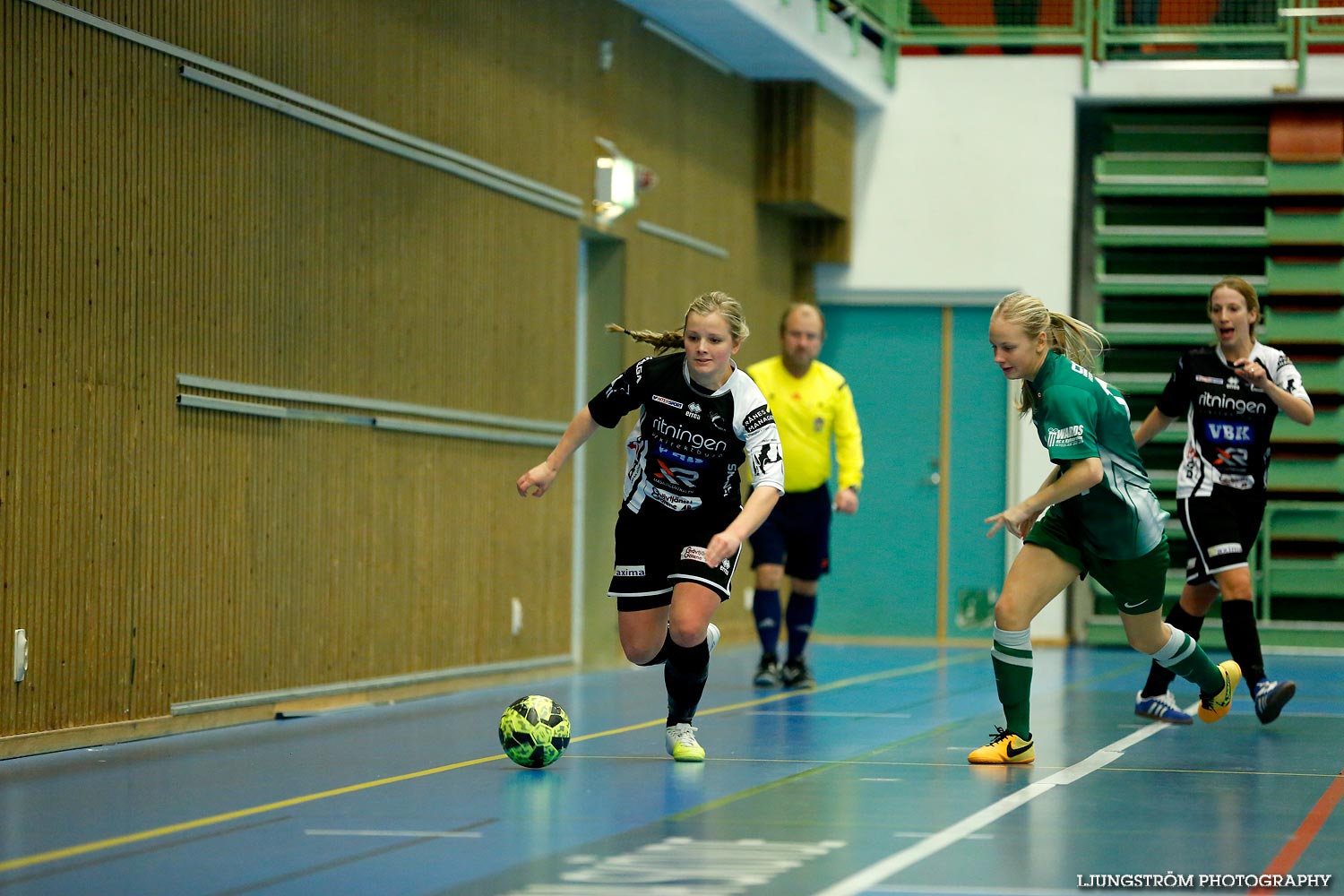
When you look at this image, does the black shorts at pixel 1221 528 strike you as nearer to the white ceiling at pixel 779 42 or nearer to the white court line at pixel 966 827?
the white court line at pixel 966 827

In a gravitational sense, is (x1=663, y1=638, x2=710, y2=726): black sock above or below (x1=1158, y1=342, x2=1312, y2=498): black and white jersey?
below

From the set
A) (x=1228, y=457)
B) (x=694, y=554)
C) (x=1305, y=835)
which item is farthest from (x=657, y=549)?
(x=1228, y=457)

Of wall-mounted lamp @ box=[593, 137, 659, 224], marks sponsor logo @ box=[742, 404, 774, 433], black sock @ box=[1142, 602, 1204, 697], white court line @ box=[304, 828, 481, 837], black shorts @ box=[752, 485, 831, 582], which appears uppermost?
wall-mounted lamp @ box=[593, 137, 659, 224]

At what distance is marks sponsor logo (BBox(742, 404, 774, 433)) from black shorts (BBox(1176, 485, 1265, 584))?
2.93 meters

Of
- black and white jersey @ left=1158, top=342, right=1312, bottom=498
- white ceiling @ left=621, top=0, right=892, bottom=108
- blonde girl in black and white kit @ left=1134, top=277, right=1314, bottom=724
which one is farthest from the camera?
white ceiling @ left=621, top=0, right=892, bottom=108

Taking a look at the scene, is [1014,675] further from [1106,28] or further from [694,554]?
[1106,28]

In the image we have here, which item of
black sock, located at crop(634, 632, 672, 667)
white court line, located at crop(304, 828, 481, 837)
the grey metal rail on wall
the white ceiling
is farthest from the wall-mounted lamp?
white court line, located at crop(304, 828, 481, 837)

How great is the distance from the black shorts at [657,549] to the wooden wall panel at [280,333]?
2290 millimetres

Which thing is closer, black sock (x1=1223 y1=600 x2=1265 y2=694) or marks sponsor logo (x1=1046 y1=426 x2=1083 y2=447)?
marks sponsor logo (x1=1046 y1=426 x2=1083 y2=447)

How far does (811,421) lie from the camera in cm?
1090

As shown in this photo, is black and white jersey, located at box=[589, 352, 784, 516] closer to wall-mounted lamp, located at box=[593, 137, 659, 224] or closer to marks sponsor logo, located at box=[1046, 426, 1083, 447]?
marks sponsor logo, located at box=[1046, 426, 1083, 447]

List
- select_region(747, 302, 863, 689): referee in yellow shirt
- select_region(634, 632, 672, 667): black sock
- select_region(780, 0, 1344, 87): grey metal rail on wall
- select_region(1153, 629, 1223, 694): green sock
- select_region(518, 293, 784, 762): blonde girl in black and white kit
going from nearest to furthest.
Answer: select_region(518, 293, 784, 762): blonde girl in black and white kit, select_region(634, 632, 672, 667): black sock, select_region(1153, 629, 1223, 694): green sock, select_region(747, 302, 863, 689): referee in yellow shirt, select_region(780, 0, 1344, 87): grey metal rail on wall

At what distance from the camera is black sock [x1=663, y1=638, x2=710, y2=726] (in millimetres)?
7285

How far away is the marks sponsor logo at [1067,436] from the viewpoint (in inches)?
277
